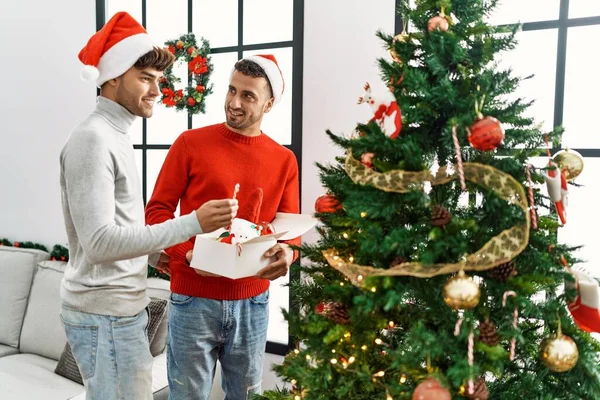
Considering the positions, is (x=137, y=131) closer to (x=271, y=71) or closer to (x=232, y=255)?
(x=271, y=71)

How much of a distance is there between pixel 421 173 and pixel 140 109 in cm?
83

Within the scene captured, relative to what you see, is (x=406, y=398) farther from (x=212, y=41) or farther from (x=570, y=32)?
(x=212, y=41)

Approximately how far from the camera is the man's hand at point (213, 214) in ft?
3.88

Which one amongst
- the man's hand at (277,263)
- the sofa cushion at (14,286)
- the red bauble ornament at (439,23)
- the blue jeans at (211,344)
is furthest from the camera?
the sofa cushion at (14,286)

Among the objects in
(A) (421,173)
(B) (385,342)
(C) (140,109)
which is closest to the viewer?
(A) (421,173)

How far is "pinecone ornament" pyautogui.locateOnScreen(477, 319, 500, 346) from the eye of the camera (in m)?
0.79

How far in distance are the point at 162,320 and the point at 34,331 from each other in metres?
0.99

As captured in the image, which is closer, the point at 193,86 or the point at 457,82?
the point at 457,82

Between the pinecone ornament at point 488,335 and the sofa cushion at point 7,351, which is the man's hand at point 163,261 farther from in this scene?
the sofa cushion at point 7,351

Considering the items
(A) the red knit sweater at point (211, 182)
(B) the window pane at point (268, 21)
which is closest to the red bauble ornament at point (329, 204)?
(A) the red knit sweater at point (211, 182)

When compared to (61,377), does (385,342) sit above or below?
above

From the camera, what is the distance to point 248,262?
1323mm

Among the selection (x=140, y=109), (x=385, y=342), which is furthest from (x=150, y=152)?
(x=385, y=342)

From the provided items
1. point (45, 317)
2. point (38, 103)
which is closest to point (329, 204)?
point (45, 317)
